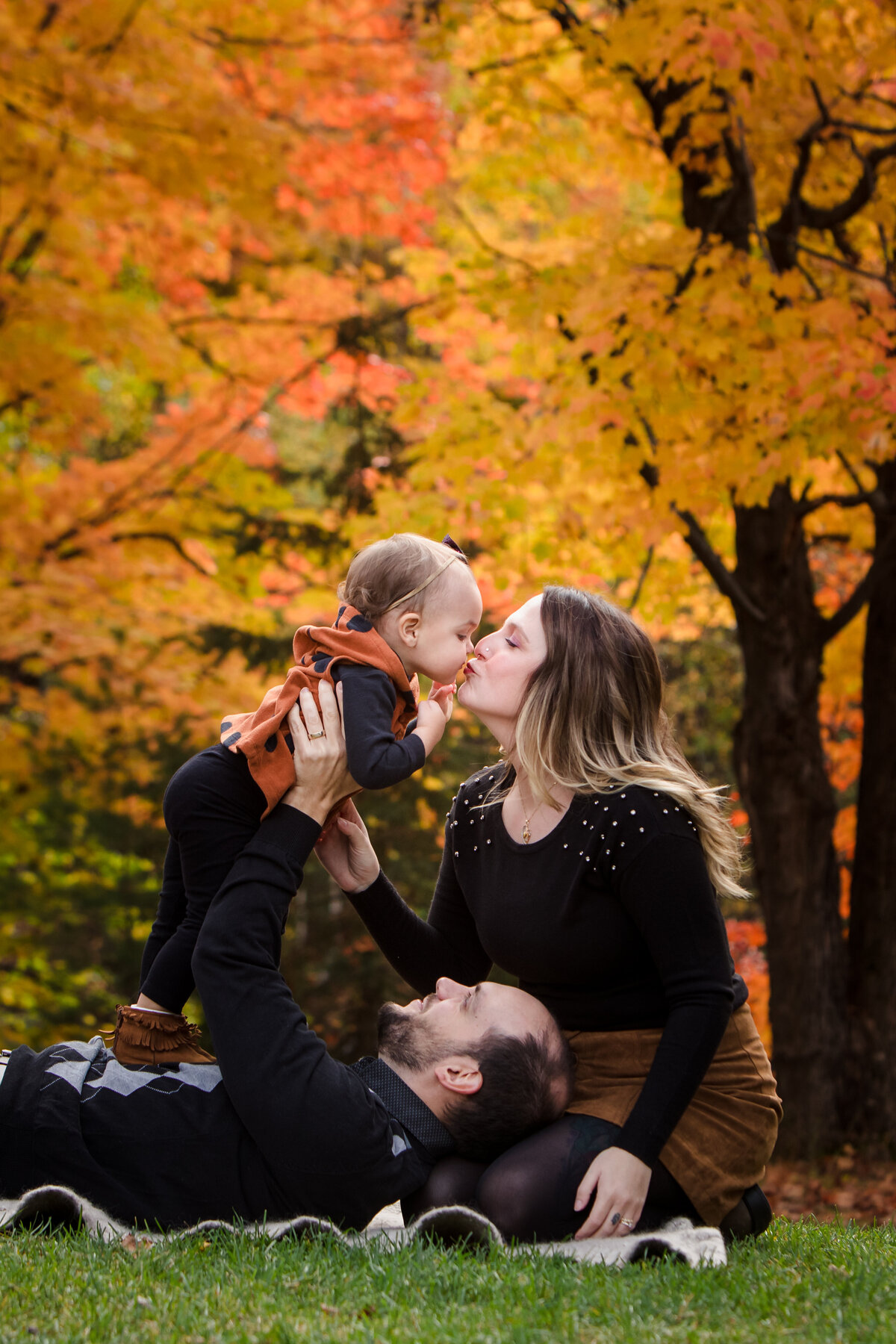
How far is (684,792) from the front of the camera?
9.17 feet

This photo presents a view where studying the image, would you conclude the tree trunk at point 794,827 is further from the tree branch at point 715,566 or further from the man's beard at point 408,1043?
the man's beard at point 408,1043

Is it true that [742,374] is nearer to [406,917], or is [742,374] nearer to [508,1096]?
[406,917]

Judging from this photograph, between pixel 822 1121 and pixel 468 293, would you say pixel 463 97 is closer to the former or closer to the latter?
pixel 468 293

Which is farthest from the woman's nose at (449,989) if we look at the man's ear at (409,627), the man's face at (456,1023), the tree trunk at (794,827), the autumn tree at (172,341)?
the autumn tree at (172,341)

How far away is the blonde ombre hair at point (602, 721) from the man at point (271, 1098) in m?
0.56

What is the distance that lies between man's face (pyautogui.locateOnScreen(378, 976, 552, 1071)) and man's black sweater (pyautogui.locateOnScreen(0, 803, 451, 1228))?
0.14 m

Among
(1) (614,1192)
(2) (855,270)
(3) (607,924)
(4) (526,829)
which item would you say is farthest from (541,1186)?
(2) (855,270)

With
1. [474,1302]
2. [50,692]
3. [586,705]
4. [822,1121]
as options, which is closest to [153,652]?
[50,692]

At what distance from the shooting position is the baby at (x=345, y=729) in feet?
9.54

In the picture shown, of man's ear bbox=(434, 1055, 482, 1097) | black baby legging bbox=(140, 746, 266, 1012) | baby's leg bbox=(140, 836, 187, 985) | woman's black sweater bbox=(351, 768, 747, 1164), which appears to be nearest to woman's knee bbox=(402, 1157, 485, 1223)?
man's ear bbox=(434, 1055, 482, 1097)

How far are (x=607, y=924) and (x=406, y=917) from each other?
755mm

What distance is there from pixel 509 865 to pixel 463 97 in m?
9.75

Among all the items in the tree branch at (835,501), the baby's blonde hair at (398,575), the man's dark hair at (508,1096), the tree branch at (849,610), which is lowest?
the man's dark hair at (508,1096)

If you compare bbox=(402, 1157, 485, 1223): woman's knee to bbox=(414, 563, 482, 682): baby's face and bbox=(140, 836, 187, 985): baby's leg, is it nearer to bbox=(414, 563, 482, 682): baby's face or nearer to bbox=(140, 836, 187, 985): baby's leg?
bbox=(140, 836, 187, 985): baby's leg
